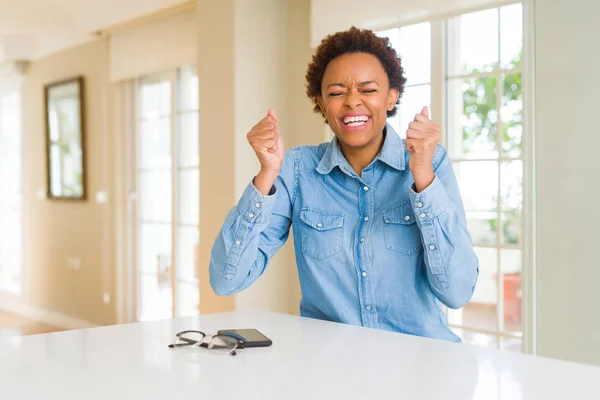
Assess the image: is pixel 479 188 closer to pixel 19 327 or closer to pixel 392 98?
pixel 392 98

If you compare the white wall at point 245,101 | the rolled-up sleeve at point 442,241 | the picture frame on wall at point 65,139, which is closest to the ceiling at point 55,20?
the picture frame on wall at point 65,139

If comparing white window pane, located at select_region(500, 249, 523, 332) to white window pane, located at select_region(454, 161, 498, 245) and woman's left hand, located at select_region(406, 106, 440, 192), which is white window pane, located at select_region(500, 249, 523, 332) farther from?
woman's left hand, located at select_region(406, 106, 440, 192)

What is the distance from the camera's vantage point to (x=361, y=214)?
1.62m

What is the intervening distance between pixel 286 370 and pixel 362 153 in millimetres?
754

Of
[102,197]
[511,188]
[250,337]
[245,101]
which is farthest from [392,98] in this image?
[102,197]

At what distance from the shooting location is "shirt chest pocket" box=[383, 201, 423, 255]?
1.57 meters

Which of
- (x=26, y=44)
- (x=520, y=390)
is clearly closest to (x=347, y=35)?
(x=520, y=390)

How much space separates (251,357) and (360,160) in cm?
70

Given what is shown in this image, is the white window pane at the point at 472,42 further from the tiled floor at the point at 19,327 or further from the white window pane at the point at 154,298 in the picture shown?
the tiled floor at the point at 19,327

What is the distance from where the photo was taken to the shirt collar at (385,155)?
1634 mm

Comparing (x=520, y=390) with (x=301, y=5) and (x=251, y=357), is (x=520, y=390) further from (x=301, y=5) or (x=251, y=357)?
(x=301, y=5)

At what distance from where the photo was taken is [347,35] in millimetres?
1672

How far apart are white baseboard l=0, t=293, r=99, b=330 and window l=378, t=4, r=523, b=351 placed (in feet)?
11.0

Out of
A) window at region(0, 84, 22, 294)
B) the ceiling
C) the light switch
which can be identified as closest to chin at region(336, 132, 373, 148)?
the ceiling
